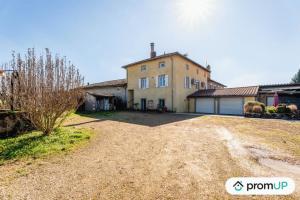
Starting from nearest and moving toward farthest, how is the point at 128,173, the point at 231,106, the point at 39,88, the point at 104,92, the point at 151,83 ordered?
the point at 128,173
the point at 39,88
the point at 231,106
the point at 151,83
the point at 104,92

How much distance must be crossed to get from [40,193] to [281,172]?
5.36 meters

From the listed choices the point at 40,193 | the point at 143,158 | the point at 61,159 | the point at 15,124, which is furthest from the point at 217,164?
the point at 15,124

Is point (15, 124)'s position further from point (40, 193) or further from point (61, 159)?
point (40, 193)

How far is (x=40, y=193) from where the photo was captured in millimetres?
3125

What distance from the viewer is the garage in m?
18.1

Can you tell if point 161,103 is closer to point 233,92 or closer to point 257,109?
point 233,92

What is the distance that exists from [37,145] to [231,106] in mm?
18619

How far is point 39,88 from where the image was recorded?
6.64 m

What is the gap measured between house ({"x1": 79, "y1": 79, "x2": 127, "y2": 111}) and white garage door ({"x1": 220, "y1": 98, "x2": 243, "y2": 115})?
13.3 m
